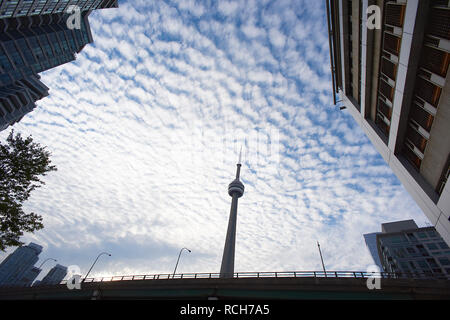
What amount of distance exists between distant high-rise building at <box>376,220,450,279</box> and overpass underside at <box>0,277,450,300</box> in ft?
203

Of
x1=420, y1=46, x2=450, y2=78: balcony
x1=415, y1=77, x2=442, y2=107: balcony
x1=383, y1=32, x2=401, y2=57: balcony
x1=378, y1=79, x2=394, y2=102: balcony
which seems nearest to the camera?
x1=420, y1=46, x2=450, y2=78: balcony

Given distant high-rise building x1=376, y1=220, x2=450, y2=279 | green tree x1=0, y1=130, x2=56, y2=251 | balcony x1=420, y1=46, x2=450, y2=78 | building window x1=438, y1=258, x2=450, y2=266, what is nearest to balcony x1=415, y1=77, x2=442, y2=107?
balcony x1=420, y1=46, x2=450, y2=78

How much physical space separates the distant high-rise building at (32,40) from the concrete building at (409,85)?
3348 inches

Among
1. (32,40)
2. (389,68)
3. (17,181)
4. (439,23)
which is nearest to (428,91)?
(439,23)

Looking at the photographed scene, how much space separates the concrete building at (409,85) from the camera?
1176 centimetres

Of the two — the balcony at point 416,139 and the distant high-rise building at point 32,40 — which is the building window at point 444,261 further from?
the distant high-rise building at point 32,40

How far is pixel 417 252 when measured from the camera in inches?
2564

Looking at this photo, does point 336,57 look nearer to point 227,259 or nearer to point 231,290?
point 231,290

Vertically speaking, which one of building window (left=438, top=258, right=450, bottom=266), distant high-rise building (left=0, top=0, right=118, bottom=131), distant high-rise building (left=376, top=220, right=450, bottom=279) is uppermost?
distant high-rise building (left=0, top=0, right=118, bottom=131)

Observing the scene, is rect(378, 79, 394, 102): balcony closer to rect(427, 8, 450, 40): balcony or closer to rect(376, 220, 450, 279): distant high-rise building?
Answer: rect(427, 8, 450, 40): balcony

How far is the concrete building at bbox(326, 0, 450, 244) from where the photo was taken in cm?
1176

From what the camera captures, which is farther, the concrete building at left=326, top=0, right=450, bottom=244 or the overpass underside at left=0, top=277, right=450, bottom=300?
the overpass underside at left=0, top=277, right=450, bottom=300

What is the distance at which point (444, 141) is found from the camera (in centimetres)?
1262
